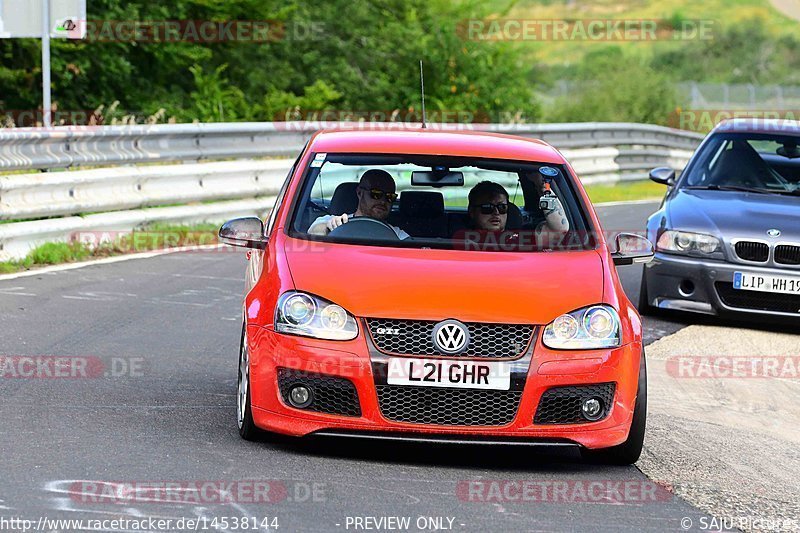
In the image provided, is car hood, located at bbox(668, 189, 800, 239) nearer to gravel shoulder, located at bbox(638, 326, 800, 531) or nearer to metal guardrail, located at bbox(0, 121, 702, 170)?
gravel shoulder, located at bbox(638, 326, 800, 531)

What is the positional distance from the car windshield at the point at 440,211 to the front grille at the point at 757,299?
3.55 metres

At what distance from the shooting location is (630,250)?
7.56 m

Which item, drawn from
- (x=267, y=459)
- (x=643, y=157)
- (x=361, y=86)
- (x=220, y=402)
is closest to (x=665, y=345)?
(x=220, y=402)

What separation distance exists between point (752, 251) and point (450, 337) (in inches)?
205

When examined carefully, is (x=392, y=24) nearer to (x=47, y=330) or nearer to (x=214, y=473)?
(x=47, y=330)

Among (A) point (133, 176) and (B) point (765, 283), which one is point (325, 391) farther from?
(A) point (133, 176)

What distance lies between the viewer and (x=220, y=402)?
7664 millimetres

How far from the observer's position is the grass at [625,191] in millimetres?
23734

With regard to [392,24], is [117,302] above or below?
below

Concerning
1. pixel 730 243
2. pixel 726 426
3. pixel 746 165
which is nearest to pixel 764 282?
pixel 730 243

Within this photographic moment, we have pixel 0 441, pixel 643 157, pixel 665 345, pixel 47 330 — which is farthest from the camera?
pixel 643 157

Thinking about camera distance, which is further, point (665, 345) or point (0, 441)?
point (665, 345)

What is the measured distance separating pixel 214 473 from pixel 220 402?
5.29 ft

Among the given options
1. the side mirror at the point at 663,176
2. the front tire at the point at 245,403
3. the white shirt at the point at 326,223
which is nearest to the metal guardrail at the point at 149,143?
the white shirt at the point at 326,223
